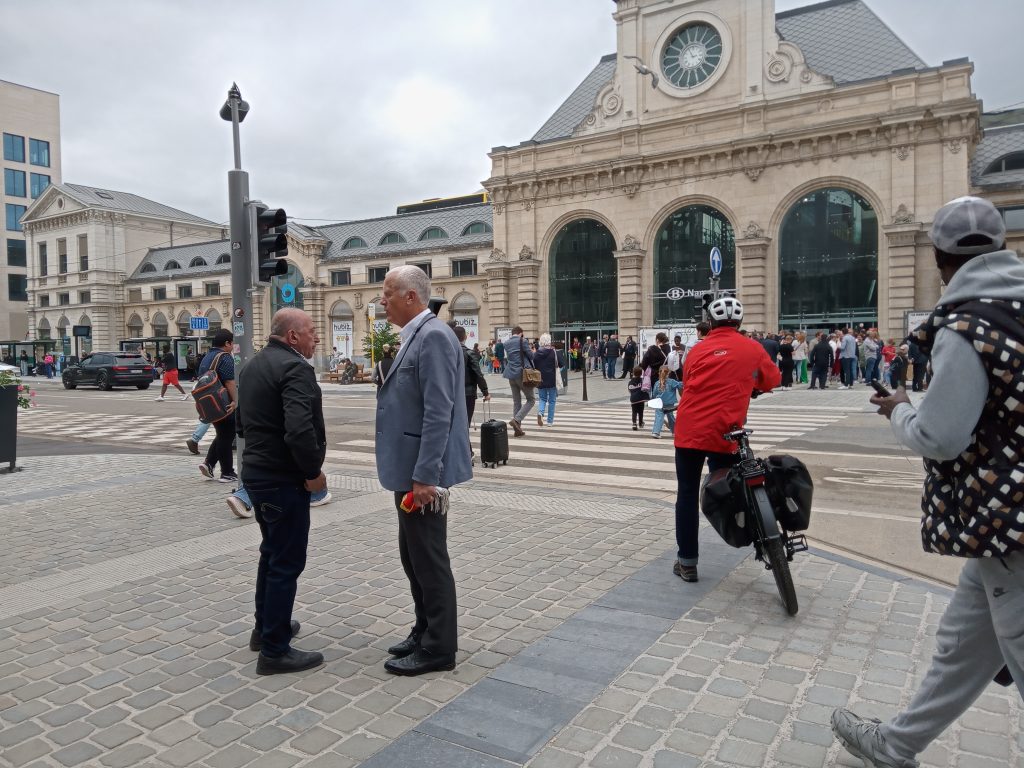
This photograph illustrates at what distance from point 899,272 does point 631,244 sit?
11.7 m

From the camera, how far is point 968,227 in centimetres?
230

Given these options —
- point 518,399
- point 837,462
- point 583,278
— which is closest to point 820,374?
point 518,399

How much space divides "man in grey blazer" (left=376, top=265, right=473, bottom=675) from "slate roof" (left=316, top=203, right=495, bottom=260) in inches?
1608

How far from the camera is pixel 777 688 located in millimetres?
3420

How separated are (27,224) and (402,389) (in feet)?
250

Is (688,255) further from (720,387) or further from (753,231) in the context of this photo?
(720,387)

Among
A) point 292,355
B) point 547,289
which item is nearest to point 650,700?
point 292,355

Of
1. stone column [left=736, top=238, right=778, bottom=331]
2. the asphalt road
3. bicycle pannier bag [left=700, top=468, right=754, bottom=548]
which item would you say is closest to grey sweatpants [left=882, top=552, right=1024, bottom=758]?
bicycle pannier bag [left=700, top=468, right=754, bottom=548]

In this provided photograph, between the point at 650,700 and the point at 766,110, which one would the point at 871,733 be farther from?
the point at 766,110

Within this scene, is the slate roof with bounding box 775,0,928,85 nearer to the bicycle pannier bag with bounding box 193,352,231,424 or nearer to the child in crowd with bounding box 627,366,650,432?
the child in crowd with bounding box 627,366,650,432

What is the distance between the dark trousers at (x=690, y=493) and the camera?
4.82 metres

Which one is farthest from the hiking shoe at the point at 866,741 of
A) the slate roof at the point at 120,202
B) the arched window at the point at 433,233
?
the slate roof at the point at 120,202

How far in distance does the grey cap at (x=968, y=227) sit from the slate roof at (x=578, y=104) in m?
39.2

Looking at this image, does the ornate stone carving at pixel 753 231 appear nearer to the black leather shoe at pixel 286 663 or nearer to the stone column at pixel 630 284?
the stone column at pixel 630 284
